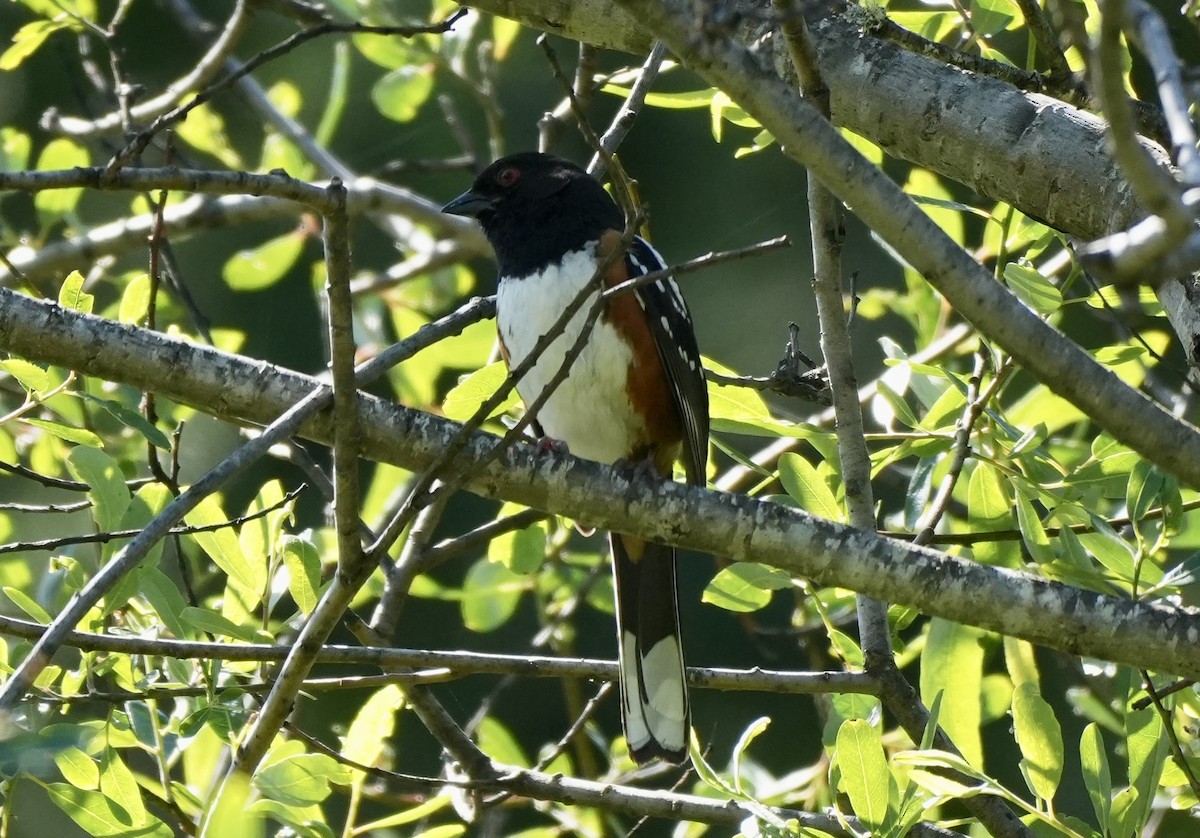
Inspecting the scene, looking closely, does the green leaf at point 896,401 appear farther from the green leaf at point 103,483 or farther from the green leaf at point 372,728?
→ the green leaf at point 103,483

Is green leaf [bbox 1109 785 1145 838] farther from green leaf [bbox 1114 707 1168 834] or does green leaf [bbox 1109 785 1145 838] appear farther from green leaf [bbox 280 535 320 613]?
green leaf [bbox 280 535 320 613]

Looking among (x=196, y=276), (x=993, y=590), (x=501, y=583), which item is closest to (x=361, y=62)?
(x=196, y=276)

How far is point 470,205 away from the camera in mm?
3559

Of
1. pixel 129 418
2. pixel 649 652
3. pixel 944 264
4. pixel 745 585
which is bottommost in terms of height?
pixel 649 652

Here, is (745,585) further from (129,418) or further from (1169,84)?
(1169,84)

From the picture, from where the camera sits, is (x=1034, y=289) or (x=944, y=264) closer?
(x=944, y=264)

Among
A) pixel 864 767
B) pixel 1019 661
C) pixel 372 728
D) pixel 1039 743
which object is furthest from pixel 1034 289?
pixel 372 728

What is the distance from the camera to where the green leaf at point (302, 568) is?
226cm

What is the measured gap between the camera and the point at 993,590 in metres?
1.89

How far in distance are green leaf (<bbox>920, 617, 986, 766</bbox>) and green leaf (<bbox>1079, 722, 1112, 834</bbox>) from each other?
0.39m

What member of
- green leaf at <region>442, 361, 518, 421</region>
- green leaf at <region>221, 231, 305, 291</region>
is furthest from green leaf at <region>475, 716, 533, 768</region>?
green leaf at <region>221, 231, 305, 291</region>

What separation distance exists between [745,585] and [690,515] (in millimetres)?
532

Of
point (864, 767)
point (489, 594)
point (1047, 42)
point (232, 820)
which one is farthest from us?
point (489, 594)

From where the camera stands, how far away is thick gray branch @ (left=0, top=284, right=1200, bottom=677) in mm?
1879
